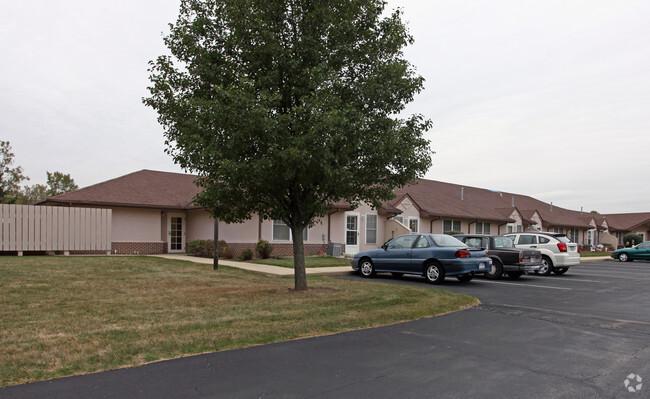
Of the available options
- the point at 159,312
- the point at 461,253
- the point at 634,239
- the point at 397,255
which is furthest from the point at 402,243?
the point at 634,239

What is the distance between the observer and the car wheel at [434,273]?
14141 millimetres

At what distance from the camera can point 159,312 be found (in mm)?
8672

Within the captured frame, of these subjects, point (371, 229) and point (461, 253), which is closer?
point (461, 253)

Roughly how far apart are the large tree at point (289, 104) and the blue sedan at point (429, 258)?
3621mm

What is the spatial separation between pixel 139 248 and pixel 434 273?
52.0 feet

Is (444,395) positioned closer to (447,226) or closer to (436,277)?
(436,277)

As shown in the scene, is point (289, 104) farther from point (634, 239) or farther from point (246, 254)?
point (634, 239)

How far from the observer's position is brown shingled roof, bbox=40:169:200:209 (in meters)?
22.5

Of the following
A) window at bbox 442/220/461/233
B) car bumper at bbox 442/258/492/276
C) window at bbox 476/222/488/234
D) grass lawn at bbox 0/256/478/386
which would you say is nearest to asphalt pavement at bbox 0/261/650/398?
grass lawn at bbox 0/256/478/386

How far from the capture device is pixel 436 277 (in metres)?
14.3

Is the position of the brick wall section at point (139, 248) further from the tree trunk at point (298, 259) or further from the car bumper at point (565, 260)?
the car bumper at point (565, 260)

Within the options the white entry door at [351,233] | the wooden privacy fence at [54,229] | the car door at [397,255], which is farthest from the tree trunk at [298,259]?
the white entry door at [351,233]

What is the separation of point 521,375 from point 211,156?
6.76 metres

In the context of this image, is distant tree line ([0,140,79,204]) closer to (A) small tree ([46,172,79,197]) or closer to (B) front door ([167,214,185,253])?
(A) small tree ([46,172,79,197])
